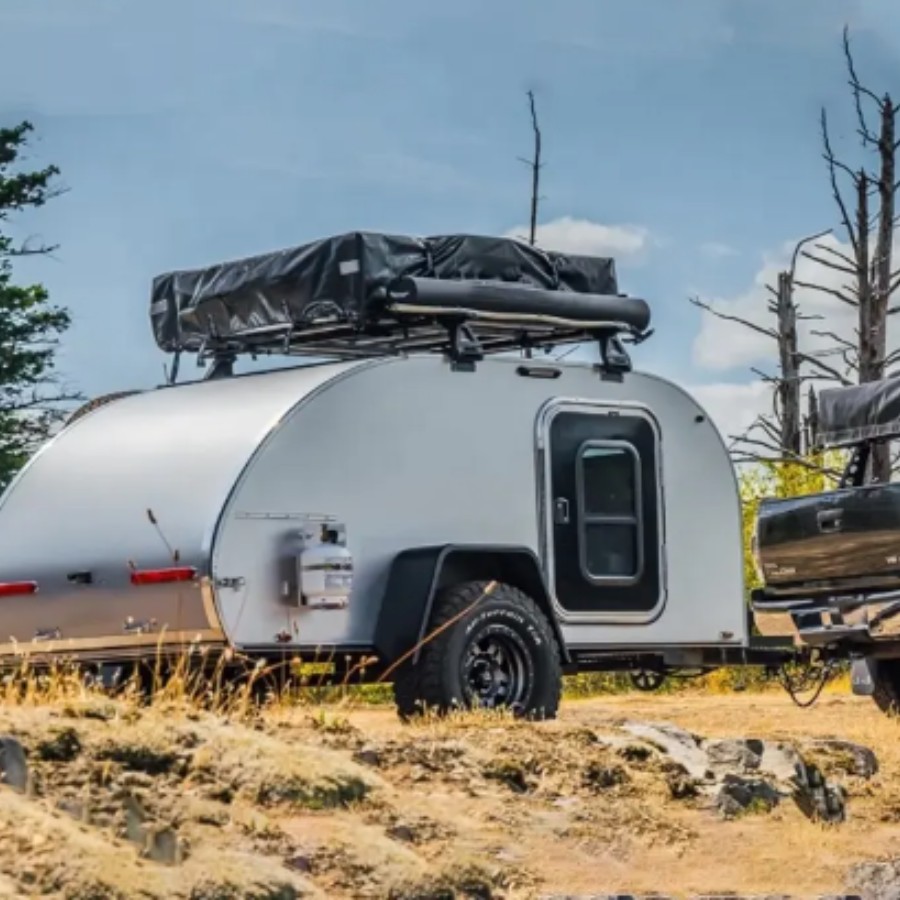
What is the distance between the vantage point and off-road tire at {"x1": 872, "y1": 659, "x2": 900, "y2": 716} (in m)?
16.5

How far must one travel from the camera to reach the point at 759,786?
10.3 metres

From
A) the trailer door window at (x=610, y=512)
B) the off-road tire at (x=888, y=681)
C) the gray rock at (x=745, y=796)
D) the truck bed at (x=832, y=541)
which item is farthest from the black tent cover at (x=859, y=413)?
the gray rock at (x=745, y=796)

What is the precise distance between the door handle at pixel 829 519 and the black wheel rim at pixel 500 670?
3.53 meters

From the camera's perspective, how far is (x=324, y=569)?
12383 millimetres

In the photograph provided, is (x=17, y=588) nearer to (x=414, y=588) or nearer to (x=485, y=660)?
(x=414, y=588)

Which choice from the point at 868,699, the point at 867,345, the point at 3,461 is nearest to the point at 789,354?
the point at 867,345

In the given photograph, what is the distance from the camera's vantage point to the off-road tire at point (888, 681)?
1653 centimetres

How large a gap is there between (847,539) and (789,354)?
497 inches

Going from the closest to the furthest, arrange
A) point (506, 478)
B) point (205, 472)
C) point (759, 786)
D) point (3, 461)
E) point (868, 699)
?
1. point (759, 786)
2. point (205, 472)
3. point (506, 478)
4. point (868, 699)
5. point (3, 461)

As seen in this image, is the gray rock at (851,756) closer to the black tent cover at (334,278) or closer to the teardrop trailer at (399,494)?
the teardrop trailer at (399,494)

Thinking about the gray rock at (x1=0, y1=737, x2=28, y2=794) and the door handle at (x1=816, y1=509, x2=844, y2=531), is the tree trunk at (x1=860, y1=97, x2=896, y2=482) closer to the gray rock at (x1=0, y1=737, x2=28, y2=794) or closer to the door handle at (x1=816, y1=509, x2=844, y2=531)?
the door handle at (x1=816, y1=509, x2=844, y2=531)

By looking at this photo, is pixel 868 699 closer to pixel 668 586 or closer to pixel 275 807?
pixel 668 586

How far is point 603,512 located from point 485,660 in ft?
4.37

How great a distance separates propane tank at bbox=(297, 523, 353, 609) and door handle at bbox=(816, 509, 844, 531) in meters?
4.58
